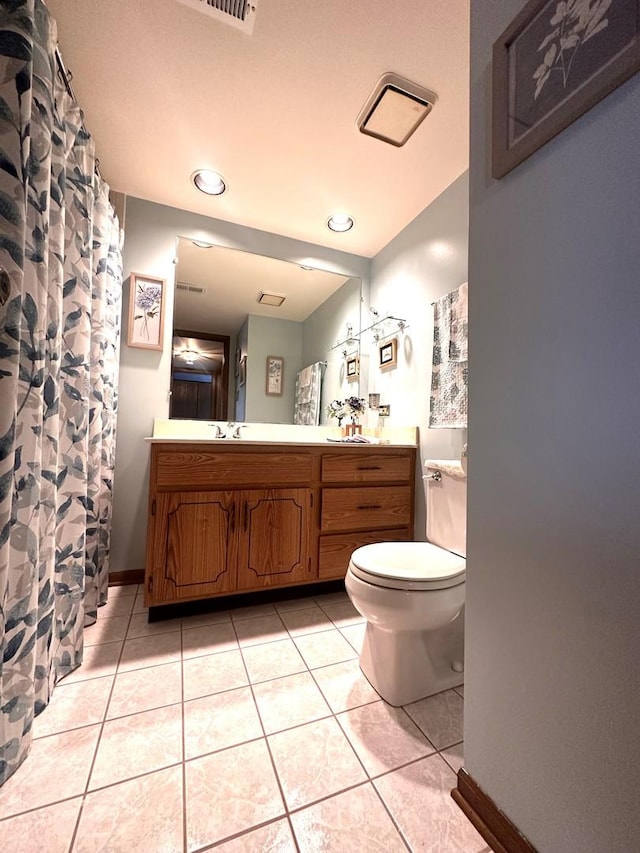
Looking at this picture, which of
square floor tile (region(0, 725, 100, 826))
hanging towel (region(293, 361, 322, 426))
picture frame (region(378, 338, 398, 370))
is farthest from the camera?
hanging towel (region(293, 361, 322, 426))

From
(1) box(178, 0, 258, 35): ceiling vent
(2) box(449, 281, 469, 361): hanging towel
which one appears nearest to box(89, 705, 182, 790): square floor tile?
(2) box(449, 281, 469, 361): hanging towel

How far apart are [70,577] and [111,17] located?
1.89 m

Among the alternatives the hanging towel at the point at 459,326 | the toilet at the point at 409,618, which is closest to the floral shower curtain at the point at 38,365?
the toilet at the point at 409,618

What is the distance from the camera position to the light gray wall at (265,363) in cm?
217

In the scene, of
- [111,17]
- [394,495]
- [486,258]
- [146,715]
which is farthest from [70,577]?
[111,17]

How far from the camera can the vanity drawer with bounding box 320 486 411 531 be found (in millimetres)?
1690

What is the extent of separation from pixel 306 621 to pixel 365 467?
797mm

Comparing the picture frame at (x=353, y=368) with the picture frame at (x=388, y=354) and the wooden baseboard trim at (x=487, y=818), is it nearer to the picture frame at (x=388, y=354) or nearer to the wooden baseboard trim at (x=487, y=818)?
the picture frame at (x=388, y=354)

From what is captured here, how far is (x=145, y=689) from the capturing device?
112 cm

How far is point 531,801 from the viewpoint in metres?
0.63

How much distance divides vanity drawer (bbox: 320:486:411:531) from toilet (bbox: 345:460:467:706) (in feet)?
1.36

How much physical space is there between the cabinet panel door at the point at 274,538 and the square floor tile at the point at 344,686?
0.45 m

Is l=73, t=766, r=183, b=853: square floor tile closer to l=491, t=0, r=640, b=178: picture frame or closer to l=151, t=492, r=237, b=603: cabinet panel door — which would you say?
l=151, t=492, r=237, b=603: cabinet panel door

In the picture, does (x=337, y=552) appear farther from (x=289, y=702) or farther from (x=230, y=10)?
(x=230, y=10)
